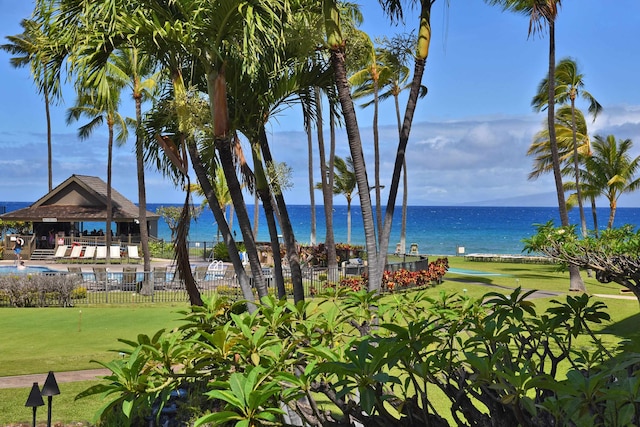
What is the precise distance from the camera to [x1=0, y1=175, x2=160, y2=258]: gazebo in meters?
37.8

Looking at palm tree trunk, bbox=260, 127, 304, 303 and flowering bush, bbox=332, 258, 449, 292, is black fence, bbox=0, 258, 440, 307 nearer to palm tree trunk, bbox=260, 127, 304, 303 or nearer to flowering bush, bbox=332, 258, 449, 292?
flowering bush, bbox=332, 258, 449, 292

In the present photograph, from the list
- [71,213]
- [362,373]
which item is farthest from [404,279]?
[71,213]

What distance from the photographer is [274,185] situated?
25.8ft

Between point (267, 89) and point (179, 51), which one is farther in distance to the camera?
point (267, 89)

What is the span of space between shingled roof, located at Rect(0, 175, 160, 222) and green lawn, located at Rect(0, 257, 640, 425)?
69.8 ft

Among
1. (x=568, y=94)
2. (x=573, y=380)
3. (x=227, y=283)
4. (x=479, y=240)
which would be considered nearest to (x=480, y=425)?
(x=573, y=380)

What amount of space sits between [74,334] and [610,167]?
28496mm

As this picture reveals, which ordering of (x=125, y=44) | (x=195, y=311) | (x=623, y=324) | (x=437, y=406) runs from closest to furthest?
(x=195, y=311) < (x=125, y=44) < (x=437, y=406) < (x=623, y=324)

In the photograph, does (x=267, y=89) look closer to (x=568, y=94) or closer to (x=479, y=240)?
(x=568, y=94)

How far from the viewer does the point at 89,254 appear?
35.8 metres

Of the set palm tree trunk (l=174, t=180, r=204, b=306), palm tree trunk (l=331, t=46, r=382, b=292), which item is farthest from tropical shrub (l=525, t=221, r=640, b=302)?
palm tree trunk (l=174, t=180, r=204, b=306)

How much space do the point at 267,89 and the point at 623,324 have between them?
12.0 m

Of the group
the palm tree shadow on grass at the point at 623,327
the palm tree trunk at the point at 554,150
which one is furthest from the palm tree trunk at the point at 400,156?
the palm tree trunk at the point at 554,150

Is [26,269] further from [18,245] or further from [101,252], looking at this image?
[18,245]
